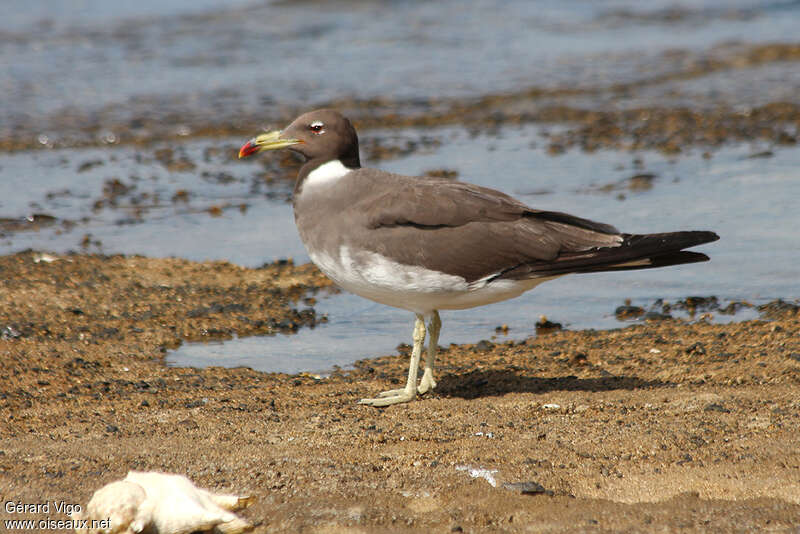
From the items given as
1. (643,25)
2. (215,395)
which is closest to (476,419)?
(215,395)

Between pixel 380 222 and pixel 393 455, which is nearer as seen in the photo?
pixel 393 455

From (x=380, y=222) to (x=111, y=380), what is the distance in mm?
1930

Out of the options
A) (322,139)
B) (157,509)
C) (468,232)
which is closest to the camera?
(157,509)

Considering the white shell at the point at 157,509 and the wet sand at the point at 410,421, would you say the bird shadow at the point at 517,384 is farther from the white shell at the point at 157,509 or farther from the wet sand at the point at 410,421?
the white shell at the point at 157,509

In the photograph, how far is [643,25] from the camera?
2091cm

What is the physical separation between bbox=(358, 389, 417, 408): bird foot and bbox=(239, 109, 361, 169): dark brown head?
139 centimetres

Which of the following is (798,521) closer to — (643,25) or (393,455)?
(393,455)

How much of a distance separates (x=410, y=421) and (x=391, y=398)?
1.51 feet

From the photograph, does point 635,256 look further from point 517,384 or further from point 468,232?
point 517,384

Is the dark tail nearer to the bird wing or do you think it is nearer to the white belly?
the bird wing

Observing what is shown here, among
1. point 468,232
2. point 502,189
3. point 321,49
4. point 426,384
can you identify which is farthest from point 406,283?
point 321,49

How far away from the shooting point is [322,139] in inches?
255

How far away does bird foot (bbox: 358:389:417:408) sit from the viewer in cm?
598

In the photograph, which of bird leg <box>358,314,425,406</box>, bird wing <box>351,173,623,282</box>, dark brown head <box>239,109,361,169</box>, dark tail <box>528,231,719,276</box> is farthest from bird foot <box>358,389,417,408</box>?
dark brown head <box>239,109,361,169</box>
